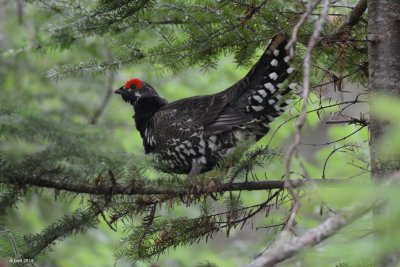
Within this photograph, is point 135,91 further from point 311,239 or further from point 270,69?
point 311,239

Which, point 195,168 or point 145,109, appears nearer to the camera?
point 195,168

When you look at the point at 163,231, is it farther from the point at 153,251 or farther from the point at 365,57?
the point at 365,57

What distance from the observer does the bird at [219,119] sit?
443 centimetres

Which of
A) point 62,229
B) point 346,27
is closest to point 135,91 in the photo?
point 346,27

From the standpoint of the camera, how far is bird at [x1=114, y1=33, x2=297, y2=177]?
4.43 m

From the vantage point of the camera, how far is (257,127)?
475cm

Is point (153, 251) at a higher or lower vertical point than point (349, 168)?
lower

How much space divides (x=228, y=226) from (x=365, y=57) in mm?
1531

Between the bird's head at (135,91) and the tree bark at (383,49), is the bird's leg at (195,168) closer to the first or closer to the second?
the bird's head at (135,91)

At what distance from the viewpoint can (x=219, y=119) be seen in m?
4.78

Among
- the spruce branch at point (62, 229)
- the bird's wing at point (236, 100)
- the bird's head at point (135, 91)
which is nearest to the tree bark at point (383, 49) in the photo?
the bird's wing at point (236, 100)

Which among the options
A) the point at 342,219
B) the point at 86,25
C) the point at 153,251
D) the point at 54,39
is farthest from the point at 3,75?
the point at 342,219

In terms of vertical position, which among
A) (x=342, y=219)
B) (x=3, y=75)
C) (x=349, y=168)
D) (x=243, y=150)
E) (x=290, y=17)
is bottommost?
(x=342, y=219)

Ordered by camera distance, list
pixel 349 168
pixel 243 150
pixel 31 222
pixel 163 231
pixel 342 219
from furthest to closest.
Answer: pixel 31 222 < pixel 349 168 < pixel 163 231 < pixel 243 150 < pixel 342 219
